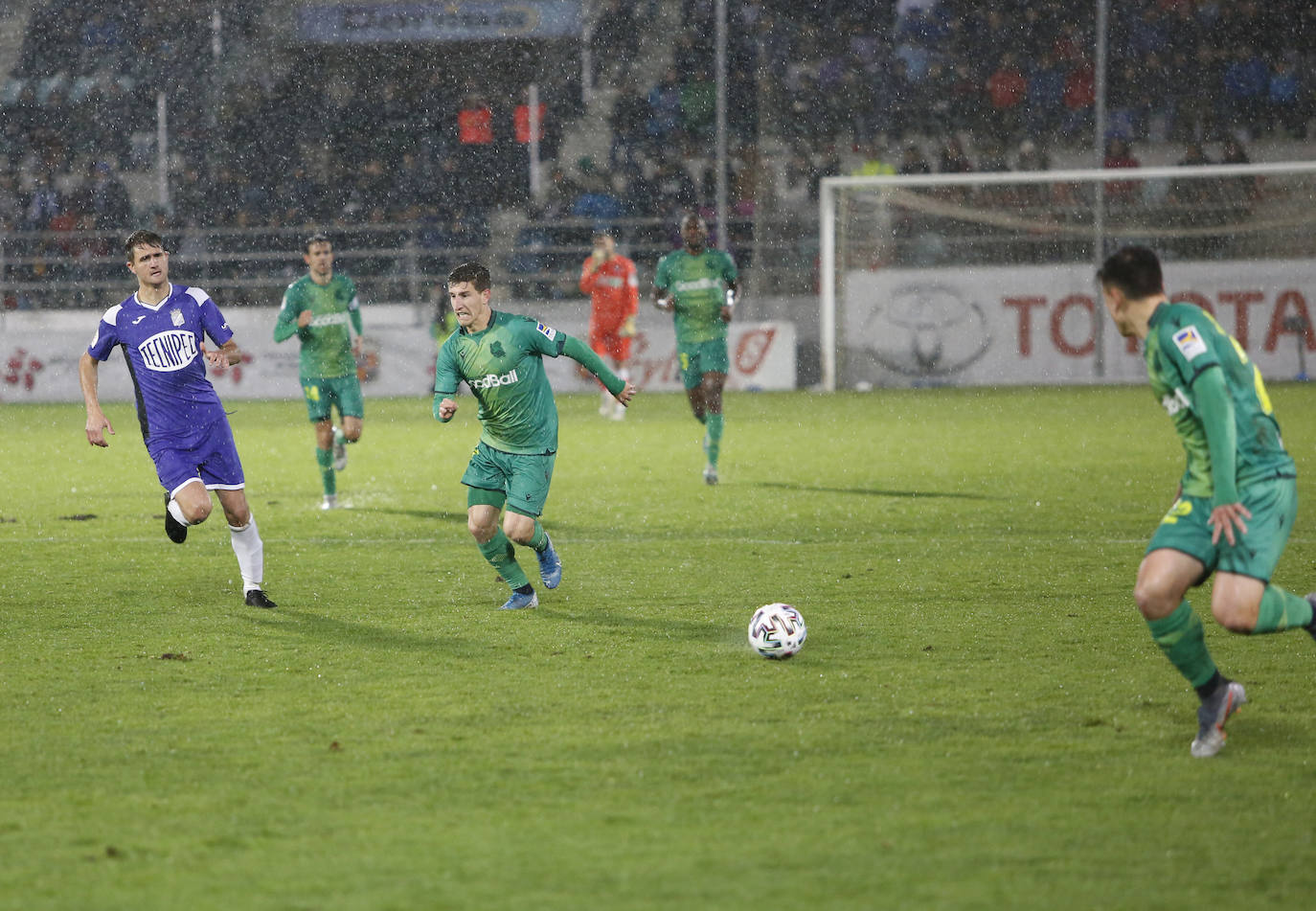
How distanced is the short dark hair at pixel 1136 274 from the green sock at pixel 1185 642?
975 mm

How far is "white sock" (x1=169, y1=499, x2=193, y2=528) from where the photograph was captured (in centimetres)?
743

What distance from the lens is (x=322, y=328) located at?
1134 cm

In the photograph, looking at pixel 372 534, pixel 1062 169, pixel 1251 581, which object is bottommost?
pixel 372 534

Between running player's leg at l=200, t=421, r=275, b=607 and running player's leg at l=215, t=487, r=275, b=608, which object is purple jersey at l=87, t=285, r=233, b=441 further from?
running player's leg at l=215, t=487, r=275, b=608

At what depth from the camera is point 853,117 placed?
25.8 m

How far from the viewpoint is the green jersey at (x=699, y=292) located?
504 inches

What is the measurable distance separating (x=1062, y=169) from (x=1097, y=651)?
2051cm

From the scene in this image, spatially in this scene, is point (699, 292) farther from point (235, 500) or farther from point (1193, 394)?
point (1193, 394)

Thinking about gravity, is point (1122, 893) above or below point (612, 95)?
below

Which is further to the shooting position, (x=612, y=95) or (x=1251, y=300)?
(x=612, y=95)

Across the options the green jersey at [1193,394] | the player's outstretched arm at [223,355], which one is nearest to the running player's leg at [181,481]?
the player's outstretched arm at [223,355]

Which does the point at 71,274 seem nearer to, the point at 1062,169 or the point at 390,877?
the point at 1062,169

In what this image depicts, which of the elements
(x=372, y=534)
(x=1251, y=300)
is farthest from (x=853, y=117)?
(x=372, y=534)

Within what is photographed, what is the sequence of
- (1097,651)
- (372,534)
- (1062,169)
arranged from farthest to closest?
1. (1062,169)
2. (372,534)
3. (1097,651)
